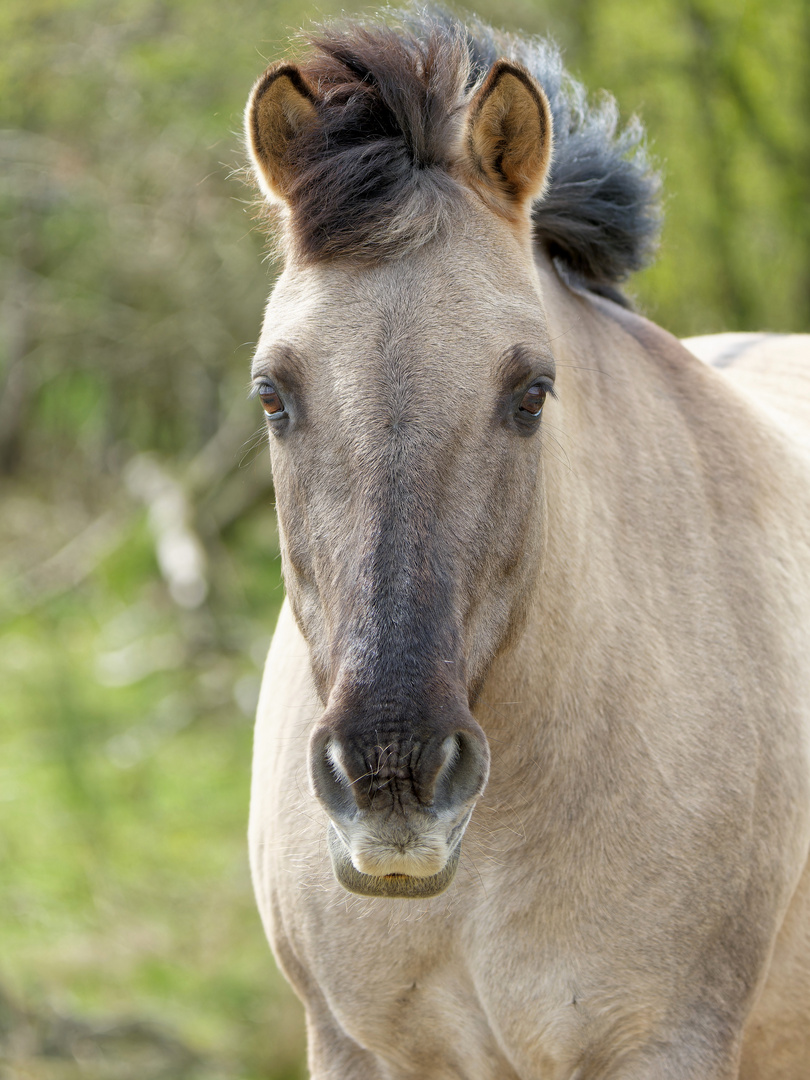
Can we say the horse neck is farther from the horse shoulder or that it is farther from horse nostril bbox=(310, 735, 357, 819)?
the horse shoulder

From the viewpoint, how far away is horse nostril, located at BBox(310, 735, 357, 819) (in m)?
A: 2.03

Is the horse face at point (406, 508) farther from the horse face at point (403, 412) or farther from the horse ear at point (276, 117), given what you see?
the horse ear at point (276, 117)

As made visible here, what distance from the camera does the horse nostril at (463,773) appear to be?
2.03m

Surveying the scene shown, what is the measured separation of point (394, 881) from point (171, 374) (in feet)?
35.8

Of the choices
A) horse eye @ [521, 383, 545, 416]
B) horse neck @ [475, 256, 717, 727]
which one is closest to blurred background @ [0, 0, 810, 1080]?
horse neck @ [475, 256, 717, 727]

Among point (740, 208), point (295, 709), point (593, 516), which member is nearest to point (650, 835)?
point (593, 516)

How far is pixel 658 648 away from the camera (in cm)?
271

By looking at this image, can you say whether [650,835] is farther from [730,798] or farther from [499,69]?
[499,69]

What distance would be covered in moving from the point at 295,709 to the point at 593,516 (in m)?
0.89

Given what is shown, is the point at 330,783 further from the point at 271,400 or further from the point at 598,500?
the point at 598,500

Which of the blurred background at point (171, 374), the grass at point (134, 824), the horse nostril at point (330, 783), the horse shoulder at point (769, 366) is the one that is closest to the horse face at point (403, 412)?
the horse nostril at point (330, 783)

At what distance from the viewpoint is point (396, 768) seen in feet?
6.40

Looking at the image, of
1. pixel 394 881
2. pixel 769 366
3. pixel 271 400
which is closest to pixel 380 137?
pixel 271 400

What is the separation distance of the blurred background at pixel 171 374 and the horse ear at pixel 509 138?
266cm
